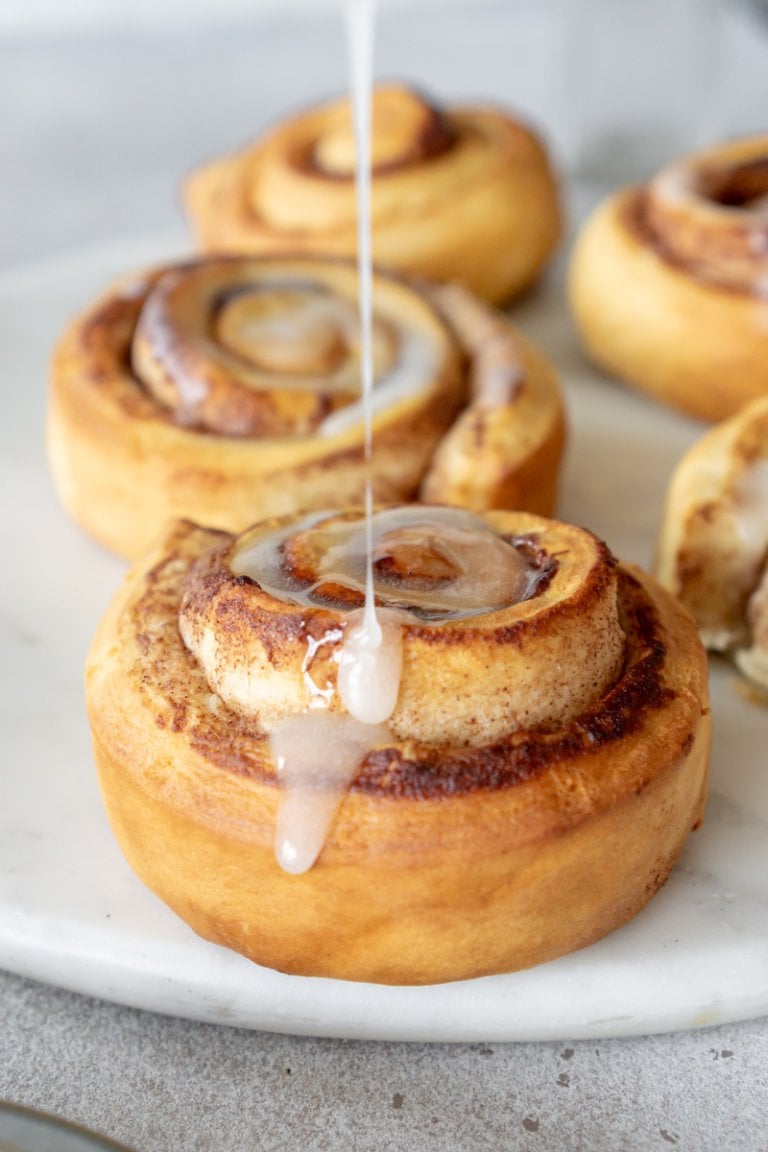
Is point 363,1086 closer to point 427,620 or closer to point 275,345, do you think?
point 427,620

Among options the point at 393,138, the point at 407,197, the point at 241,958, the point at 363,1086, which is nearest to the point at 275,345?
the point at 407,197

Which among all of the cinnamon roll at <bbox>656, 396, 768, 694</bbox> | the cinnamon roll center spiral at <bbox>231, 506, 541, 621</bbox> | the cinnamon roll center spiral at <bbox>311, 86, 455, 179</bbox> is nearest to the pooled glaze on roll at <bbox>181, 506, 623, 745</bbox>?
the cinnamon roll center spiral at <bbox>231, 506, 541, 621</bbox>

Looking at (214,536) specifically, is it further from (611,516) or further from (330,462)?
(611,516)

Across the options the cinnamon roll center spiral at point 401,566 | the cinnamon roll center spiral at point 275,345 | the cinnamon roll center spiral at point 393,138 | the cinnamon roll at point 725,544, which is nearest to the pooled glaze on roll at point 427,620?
the cinnamon roll center spiral at point 401,566

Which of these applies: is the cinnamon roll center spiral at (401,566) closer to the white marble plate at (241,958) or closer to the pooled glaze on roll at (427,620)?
the pooled glaze on roll at (427,620)

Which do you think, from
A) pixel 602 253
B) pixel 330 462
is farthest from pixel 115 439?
pixel 602 253

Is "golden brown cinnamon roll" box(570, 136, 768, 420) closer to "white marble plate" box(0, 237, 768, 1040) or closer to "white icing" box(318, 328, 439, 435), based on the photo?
"white icing" box(318, 328, 439, 435)
